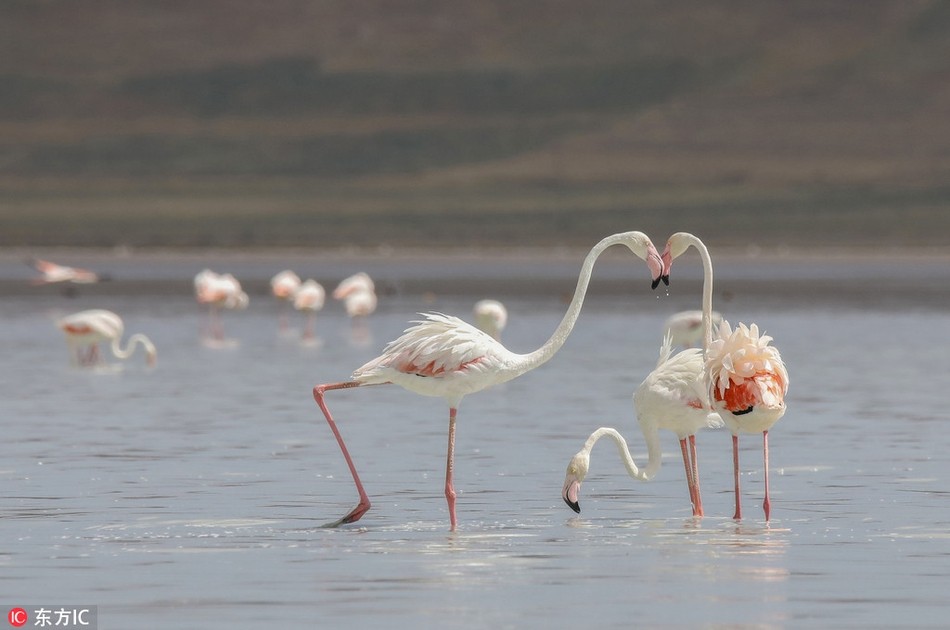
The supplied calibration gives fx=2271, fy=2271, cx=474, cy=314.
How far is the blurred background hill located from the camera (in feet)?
489

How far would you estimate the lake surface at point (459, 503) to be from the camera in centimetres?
1074

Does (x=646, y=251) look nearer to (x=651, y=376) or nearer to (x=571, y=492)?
(x=651, y=376)

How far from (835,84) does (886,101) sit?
560 centimetres

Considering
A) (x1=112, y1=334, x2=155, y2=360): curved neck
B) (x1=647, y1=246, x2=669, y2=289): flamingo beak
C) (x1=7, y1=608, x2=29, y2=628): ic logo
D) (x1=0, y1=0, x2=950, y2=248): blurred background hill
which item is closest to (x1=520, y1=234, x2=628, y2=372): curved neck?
(x1=647, y1=246, x2=669, y2=289): flamingo beak

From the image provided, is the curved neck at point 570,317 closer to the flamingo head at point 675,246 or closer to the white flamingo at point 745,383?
the flamingo head at point 675,246

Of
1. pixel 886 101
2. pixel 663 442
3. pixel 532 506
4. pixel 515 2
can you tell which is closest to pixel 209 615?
pixel 532 506

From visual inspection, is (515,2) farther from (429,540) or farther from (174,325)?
(429,540)

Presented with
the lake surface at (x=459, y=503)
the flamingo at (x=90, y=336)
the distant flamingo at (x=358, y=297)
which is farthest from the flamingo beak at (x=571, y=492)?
the distant flamingo at (x=358, y=297)

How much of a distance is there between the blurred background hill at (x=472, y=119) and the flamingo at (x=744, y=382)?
12247 cm

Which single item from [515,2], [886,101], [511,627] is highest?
[515,2]

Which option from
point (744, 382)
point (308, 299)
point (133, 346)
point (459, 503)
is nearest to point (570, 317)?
point (744, 382)

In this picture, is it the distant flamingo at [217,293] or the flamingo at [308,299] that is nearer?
the flamingo at [308,299]

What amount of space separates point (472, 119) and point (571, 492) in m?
163

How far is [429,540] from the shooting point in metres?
12.9
